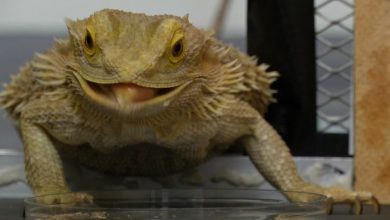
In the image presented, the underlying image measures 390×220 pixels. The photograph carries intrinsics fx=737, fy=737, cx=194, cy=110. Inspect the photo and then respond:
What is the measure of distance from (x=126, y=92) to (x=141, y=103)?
3 cm

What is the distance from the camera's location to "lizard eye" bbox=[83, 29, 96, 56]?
1.11 m

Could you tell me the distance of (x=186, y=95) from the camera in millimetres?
1181

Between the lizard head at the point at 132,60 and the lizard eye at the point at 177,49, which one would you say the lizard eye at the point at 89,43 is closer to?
the lizard head at the point at 132,60

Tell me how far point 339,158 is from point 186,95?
55cm

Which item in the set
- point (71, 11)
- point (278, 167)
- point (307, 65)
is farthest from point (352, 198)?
point (71, 11)

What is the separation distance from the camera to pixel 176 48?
3.69 feet

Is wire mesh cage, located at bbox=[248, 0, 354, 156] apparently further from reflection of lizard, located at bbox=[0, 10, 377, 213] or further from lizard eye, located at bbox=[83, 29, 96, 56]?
lizard eye, located at bbox=[83, 29, 96, 56]

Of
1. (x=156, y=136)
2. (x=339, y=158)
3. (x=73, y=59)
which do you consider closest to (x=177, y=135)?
(x=156, y=136)

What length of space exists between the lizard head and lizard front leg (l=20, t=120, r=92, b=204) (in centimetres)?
22

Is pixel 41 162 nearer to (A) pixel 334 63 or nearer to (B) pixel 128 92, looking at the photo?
(B) pixel 128 92

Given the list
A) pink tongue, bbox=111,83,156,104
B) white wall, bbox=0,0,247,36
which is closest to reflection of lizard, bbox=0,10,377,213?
pink tongue, bbox=111,83,156,104

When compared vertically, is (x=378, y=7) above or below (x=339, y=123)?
above

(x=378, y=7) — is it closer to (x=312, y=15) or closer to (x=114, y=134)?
A: (x=312, y=15)

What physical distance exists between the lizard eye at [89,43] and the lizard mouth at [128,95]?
0.04m
